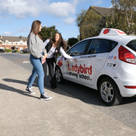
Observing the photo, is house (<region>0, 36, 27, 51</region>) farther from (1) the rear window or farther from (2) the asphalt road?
(1) the rear window

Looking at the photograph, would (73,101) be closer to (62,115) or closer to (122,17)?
(62,115)

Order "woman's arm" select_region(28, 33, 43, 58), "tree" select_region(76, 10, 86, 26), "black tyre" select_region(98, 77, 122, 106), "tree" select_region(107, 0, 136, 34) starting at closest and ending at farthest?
"black tyre" select_region(98, 77, 122, 106), "woman's arm" select_region(28, 33, 43, 58), "tree" select_region(107, 0, 136, 34), "tree" select_region(76, 10, 86, 26)

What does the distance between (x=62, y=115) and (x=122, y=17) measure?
108ft

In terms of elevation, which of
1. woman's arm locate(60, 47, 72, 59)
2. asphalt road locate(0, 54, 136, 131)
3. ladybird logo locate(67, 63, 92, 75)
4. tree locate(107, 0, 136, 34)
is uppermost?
tree locate(107, 0, 136, 34)

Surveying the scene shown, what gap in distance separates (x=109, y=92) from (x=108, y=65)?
61 centimetres

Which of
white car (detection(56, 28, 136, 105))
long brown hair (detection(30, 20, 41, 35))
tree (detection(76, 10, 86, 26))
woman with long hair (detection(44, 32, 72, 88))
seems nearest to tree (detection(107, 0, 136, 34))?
tree (detection(76, 10, 86, 26))

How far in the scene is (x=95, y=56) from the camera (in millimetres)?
4477

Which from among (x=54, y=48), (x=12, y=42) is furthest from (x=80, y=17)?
(x=12, y=42)

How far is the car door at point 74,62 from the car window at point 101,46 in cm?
25

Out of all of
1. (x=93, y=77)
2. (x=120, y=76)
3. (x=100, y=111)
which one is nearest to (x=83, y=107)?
(x=100, y=111)

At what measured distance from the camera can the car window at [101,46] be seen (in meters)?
4.16

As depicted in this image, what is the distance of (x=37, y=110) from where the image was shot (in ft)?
13.0

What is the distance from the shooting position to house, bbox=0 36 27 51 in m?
110

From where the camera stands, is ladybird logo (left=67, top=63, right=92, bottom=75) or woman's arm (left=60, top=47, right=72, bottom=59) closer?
ladybird logo (left=67, top=63, right=92, bottom=75)
